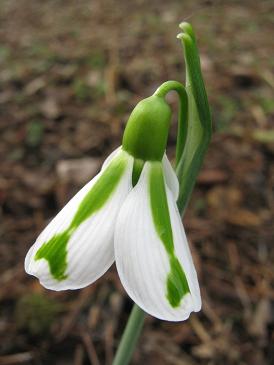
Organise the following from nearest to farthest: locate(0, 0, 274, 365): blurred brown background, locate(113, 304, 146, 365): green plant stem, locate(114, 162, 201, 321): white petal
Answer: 1. locate(114, 162, 201, 321): white petal
2. locate(113, 304, 146, 365): green plant stem
3. locate(0, 0, 274, 365): blurred brown background

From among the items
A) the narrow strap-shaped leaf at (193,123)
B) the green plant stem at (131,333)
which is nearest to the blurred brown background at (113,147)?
the green plant stem at (131,333)

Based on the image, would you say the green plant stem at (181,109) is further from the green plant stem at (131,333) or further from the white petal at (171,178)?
the green plant stem at (131,333)

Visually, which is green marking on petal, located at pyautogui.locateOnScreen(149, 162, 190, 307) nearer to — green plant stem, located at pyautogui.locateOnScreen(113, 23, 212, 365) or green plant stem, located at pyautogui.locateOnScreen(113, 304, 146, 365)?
green plant stem, located at pyautogui.locateOnScreen(113, 23, 212, 365)

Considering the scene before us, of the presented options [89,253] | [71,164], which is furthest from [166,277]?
[71,164]

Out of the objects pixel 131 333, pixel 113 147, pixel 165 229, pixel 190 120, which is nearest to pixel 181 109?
pixel 190 120

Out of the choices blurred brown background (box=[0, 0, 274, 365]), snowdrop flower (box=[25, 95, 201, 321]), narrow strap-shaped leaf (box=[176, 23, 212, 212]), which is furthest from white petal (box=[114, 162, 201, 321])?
blurred brown background (box=[0, 0, 274, 365])

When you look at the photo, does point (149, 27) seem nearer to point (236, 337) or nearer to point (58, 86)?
point (58, 86)

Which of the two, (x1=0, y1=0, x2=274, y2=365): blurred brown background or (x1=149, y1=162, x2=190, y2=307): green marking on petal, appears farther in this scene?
(x1=0, y1=0, x2=274, y2=365): blurred brown background

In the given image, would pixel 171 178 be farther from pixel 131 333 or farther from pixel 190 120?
pixel 131 333
